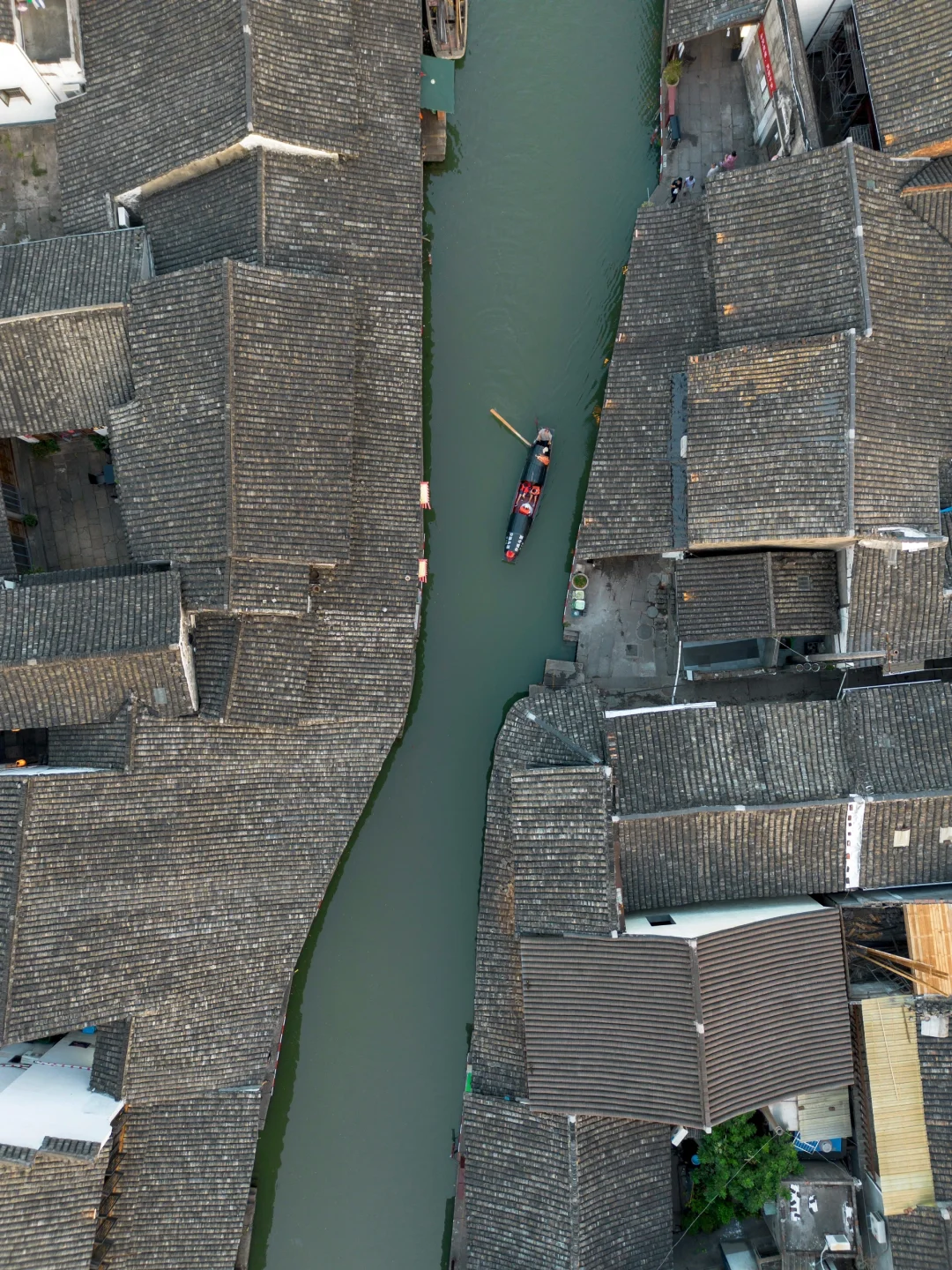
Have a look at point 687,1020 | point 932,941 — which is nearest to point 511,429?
point 687,1020

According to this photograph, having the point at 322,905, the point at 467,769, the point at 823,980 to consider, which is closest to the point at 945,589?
the point at 823,980

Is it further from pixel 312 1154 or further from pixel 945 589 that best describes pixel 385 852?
pixel 945 589

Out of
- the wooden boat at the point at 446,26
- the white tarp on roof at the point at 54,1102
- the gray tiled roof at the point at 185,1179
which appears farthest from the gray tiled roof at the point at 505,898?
the wooden boat at the point at 446,26

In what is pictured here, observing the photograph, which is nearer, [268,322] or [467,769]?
[268,322]

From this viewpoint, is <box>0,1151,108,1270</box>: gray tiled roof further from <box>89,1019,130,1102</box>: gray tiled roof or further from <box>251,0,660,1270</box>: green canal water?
<box>251,0,660,1270</box>: green canal water

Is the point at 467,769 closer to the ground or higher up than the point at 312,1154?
higher up

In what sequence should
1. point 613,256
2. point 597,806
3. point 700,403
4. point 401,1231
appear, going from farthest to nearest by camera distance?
point 613,256 → point 401,1231 → point 700,403 → point 597,806

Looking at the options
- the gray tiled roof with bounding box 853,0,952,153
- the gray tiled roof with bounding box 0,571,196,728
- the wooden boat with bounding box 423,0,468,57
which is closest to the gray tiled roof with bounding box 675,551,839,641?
the gray tiled roof with bounding box 853,0,952,153

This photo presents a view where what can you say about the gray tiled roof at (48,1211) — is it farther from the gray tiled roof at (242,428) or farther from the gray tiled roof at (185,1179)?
the gray tiled roof at (242,428)
